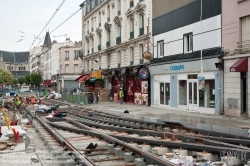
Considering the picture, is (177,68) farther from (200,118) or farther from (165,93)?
(200,118)

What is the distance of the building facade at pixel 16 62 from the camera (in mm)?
152125

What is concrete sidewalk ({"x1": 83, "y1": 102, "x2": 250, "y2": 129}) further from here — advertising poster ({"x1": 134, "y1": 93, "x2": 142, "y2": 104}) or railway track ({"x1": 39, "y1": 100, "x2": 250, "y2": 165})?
advertising poster ({"x1": 134, "y1": 93, "x2": 142, "y2": 104})

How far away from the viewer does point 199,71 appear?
2216cm

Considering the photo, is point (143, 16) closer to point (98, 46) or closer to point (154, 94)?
point (154, 94)

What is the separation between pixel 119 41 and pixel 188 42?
14.6 m

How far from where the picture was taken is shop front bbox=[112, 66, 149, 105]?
99.0 ft

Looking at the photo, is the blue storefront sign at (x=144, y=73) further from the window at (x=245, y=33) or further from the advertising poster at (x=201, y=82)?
the window at (x=245, y=33)

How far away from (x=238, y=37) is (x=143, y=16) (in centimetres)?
1445

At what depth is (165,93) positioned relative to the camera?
26781 mm

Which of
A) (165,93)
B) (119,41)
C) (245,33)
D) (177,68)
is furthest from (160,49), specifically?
(119,41)

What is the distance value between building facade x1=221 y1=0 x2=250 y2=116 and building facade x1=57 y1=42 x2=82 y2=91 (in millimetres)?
52240

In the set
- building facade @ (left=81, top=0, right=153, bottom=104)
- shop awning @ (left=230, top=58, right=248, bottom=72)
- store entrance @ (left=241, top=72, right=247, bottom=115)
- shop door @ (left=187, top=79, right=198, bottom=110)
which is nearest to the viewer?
shop awning @ (left=230, top=58, right=248, bottom=72)

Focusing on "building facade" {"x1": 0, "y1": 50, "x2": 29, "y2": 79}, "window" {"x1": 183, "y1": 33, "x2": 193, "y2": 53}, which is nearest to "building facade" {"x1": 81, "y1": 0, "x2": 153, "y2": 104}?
"window" {"x1": 183, "y1": 33, "x2": 193, "y2": 53}

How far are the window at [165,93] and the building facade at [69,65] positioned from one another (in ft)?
144
